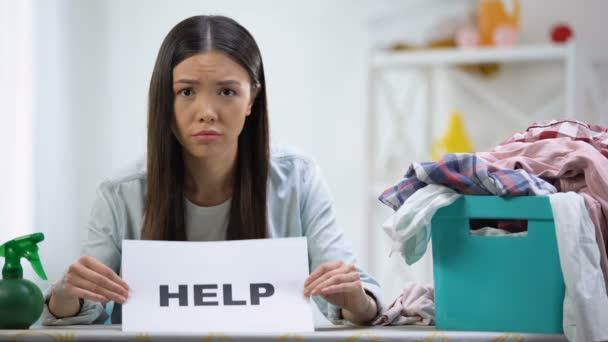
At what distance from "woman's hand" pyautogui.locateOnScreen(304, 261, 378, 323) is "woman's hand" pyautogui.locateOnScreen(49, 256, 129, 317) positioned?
0.27 metres

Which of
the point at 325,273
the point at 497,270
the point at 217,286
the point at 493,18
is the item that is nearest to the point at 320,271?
the point at 325,273

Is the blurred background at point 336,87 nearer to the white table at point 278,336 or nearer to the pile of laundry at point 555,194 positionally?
the pile of laundry at point 555,194

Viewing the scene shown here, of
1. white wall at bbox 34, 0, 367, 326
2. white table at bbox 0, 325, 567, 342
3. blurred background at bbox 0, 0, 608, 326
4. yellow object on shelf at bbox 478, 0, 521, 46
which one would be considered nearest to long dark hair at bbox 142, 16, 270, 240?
white table at bbox 0, 325, 567, 342

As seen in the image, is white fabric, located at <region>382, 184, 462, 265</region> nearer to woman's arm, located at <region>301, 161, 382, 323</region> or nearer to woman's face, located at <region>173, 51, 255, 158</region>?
woman's arm, located at <region>301, 161, 382, 323</region>

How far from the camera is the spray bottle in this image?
3.94 feet

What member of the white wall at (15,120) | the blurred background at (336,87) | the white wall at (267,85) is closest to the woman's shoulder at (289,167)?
the blurred background at (336,87)

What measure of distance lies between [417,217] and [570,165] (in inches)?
8.9

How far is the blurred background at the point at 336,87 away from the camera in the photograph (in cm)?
315

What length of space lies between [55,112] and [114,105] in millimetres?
378

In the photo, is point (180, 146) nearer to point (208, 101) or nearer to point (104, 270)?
point (208, 101)

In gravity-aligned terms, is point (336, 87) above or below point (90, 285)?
above

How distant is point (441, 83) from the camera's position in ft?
11.1

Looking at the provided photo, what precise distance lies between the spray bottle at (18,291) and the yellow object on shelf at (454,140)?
82.9 inches

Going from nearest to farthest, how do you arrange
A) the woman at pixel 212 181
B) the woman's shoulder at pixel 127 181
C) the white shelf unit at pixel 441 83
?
the woman at pixel 212 181, the woman's shoulder at pixel 127 181, the white shelf unit at pixel 441 83
